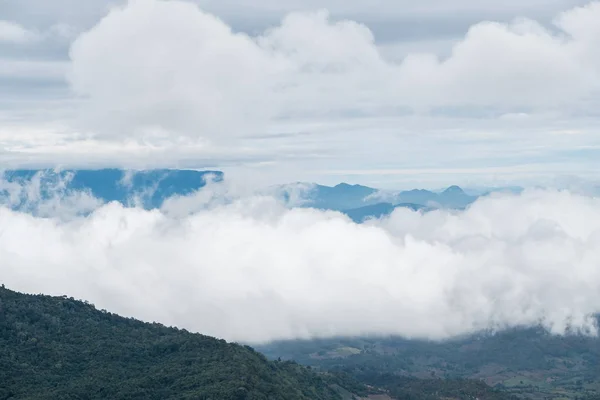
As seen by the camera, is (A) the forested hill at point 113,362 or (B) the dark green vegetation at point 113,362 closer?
(B) the dark green vegetation at point 113,362

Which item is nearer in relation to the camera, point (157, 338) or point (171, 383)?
point (171, 383)

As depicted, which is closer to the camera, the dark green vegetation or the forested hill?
the dark green vegetation

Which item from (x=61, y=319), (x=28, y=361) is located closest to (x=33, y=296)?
(x=61, y=319)

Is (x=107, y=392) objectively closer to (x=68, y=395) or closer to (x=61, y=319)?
(x=68, y=395)

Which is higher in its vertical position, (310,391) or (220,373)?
(220,373)

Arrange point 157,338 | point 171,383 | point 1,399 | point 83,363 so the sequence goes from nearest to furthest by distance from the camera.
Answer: point 1,399 → point 171,383 → point 83,363 → point 157,338
